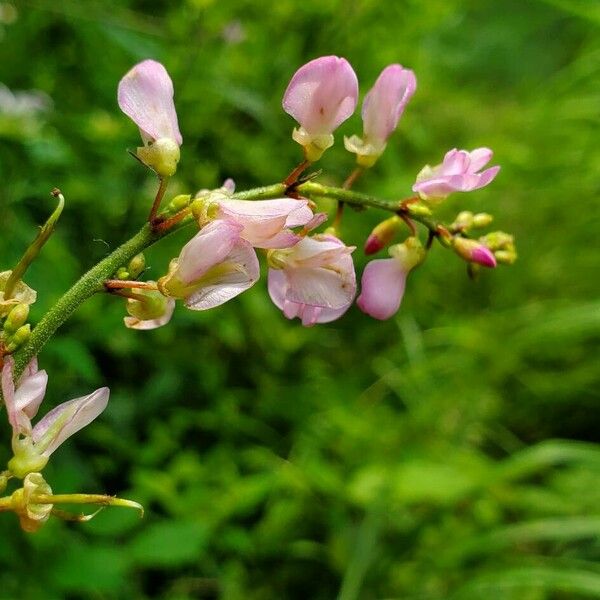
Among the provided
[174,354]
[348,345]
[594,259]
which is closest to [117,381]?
[174,354]

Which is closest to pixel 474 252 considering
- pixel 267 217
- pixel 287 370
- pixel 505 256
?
pixel 505 256

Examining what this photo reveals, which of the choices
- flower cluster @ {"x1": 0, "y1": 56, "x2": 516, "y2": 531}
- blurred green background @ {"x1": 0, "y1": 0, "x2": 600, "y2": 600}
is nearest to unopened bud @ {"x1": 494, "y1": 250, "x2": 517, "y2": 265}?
flower cluster @ {"x1": 0, "y1": 56, "x2": 516, "y2": 531}

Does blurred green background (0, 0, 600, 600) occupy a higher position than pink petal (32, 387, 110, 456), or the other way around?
pink petal (32, 387, 110, 456)

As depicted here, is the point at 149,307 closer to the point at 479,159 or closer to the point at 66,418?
the point at 66,418

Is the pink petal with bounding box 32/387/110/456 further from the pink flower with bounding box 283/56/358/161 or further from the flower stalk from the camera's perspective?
the pink flower with bounding box 283/56/358/161

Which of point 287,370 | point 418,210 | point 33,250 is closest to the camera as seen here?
point 33,250

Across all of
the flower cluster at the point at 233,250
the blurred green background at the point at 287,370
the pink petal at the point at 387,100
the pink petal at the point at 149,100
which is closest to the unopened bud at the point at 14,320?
the flower cluster at the point at 233,250
